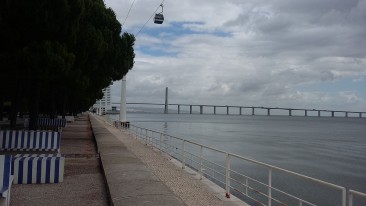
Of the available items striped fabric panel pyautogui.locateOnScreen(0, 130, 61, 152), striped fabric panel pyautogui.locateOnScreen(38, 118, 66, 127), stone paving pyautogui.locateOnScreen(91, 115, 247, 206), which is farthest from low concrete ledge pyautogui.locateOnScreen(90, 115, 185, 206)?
striped fabric panel pyautogui.locateOnScreen(38, 118, 66, 127)

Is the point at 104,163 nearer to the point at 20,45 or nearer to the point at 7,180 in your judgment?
the point at 7,180

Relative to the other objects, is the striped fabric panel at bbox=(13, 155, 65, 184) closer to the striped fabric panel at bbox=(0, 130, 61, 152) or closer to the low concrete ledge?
the low concrete ledge

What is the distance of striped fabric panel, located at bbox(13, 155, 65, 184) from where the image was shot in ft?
33.0

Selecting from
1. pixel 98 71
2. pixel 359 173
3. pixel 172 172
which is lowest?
pixel 359 173

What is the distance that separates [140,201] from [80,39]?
14.9m

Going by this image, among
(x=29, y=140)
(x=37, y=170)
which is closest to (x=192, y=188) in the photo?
(x=37, y=170)

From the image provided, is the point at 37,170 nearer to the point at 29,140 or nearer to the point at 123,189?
the point at 123,189

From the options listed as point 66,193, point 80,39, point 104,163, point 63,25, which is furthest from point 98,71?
point 66,193

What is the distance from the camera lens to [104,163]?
12.8 metres

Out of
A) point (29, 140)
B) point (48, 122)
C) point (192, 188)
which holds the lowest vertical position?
point (192, 188)

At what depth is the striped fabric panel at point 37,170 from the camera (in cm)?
1005

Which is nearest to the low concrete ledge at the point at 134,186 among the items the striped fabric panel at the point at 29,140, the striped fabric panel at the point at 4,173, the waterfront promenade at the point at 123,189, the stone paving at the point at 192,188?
the waterfront promenade at the point at 123,189

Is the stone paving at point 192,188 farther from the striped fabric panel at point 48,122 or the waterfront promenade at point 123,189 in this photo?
the striped fabric panel at point 48,122

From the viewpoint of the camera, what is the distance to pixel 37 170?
33.6ft
